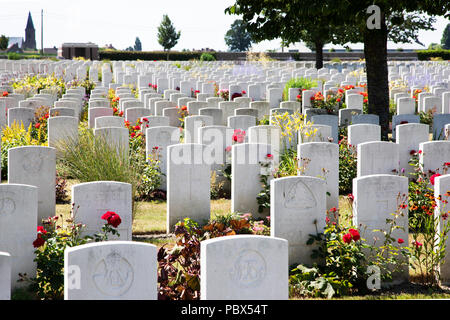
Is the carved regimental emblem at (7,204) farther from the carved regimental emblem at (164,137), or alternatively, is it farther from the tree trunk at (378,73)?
the tree trunk at (378,73)

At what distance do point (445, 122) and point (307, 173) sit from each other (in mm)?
5354

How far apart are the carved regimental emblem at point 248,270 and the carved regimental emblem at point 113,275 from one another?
710 mm

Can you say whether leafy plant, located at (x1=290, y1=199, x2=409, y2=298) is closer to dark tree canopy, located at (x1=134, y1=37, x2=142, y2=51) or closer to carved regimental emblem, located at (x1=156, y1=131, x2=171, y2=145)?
carved regimental emblem, located at (x1=156, y1=131, x2=171, y2=145)

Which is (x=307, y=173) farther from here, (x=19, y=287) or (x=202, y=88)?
(x=202, y=88)

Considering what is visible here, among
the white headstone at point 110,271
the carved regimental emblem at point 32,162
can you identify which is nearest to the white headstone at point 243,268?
the white headstone at point 110,271

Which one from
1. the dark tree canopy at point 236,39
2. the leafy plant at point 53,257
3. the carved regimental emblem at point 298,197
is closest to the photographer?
the leafy plant at point 53,257

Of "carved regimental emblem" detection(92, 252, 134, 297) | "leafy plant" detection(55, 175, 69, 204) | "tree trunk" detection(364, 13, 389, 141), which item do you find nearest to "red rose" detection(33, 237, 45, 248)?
"carved regimental emblem" detection(92, 252, 134, 297)

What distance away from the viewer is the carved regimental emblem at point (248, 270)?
4473 millimetres

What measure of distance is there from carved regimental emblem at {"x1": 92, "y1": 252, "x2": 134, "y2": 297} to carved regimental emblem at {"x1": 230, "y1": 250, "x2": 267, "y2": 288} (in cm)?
71

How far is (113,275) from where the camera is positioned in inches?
169

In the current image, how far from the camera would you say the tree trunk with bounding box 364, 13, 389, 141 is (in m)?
12.4

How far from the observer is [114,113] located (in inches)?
534

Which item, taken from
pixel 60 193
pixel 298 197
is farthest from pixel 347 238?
pixel 60 193

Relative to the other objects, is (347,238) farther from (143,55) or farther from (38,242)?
(143,55)
